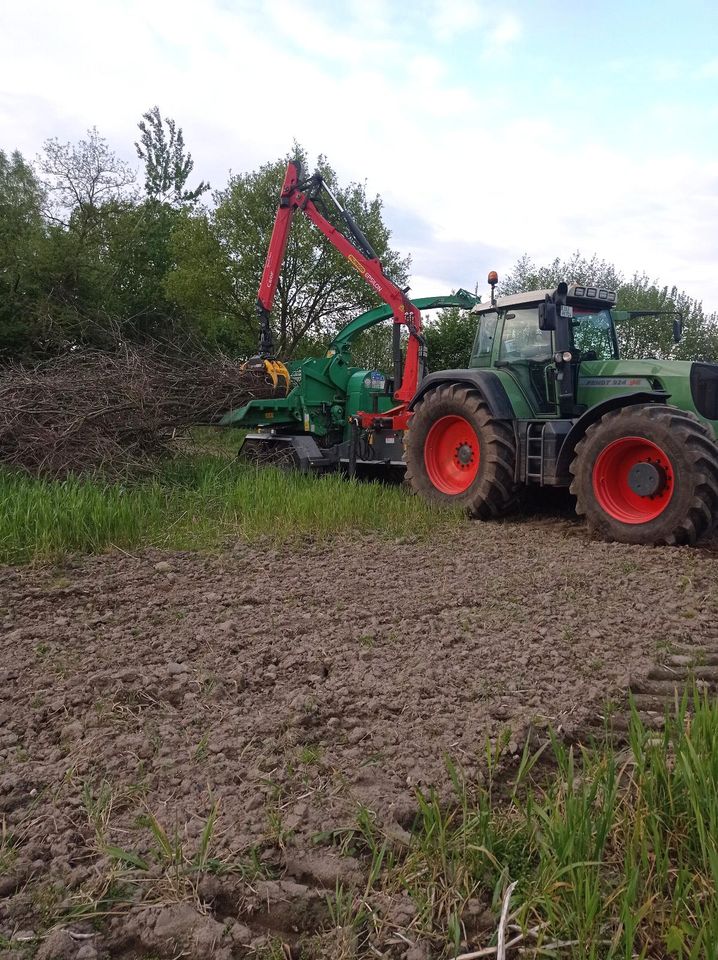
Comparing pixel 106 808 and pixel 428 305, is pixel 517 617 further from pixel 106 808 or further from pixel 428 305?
pixel 428 305

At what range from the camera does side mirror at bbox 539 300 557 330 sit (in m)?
6.57

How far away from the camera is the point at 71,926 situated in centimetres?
174

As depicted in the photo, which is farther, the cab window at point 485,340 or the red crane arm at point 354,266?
the red crane arm at point 354,266

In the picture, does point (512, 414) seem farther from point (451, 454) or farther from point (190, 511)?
point (190, 511)

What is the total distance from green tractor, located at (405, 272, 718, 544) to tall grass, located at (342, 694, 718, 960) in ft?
12.8

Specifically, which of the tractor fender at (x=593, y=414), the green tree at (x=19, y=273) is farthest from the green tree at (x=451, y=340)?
the tractor fender at (x=593, y=414)

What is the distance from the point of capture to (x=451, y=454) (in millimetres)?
7887

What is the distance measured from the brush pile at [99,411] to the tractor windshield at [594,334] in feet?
13.9

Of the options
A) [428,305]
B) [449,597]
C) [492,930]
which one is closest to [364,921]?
[492,930]

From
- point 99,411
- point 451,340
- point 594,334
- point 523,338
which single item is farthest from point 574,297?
point 451,340

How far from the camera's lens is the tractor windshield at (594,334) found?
7156mm

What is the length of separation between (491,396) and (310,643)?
4.15 metres

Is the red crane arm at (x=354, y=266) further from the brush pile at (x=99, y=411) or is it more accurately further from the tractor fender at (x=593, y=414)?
the tractor fender at (x=593, y=414)

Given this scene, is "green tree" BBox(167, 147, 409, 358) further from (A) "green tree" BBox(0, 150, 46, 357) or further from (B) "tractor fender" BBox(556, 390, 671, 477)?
(B) "tractor fender" BBox(556, 390, 671, 477)
